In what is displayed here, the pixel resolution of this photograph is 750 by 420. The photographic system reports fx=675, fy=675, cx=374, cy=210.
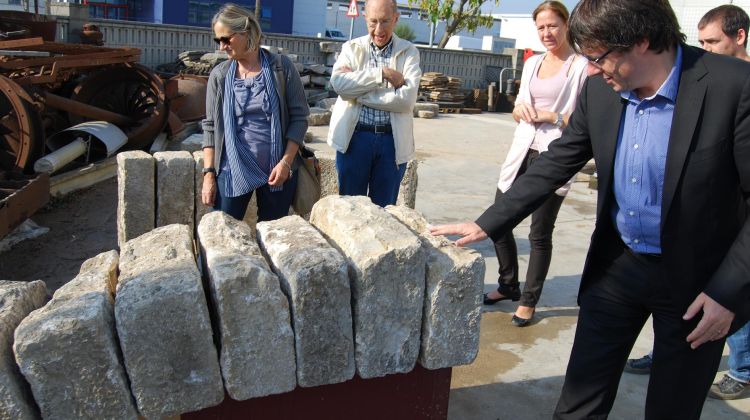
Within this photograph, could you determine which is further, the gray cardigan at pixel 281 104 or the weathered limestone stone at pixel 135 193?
the weathered limestone stone at pixel 135 193

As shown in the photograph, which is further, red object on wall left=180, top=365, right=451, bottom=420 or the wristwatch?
the wristwatch

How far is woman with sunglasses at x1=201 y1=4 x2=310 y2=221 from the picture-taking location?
138 inches

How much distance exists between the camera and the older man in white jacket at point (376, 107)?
12.8 ft

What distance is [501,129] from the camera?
14.0m

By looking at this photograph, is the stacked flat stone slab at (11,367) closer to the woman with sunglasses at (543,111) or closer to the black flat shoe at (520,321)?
the woman with sunglasses at (543,111)

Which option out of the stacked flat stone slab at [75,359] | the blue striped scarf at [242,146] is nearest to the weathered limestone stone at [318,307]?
the stacked flat stone slab at [75,359]

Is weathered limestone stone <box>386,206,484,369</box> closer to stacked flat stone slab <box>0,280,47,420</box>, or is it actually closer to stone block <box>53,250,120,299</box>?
stone block <box>53,250,120,299</box>

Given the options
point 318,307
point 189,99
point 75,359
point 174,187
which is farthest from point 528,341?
point 189,99

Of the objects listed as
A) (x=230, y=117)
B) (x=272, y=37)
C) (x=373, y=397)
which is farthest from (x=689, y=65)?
(x=272, y=37)

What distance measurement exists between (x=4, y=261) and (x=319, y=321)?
14.5 ft

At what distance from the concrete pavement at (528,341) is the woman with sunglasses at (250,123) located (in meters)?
1.44

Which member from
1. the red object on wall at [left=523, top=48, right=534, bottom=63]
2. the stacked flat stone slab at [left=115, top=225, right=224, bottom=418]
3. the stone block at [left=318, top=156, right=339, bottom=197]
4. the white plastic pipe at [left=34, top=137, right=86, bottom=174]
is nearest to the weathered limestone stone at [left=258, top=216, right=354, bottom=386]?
the stacked flat stone slab at [left=115, top=225, right=224, bottom=418]

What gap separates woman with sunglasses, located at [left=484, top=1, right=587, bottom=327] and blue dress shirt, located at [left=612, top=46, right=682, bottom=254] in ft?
4.90

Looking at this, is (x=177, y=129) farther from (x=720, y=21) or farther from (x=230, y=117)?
(x=720, y=21)
